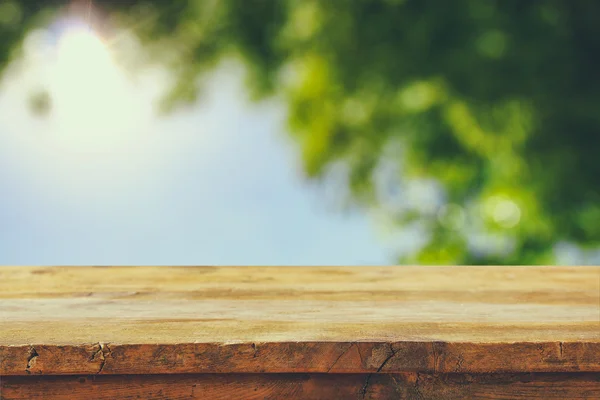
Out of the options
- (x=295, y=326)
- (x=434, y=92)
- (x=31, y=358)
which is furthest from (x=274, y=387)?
(x=434, y=92)

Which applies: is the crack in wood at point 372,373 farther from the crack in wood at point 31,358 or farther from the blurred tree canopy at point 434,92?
the blurred tree canopy at point 434,92

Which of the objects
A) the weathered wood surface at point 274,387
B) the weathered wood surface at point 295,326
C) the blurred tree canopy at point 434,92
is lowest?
the weathered wood surface at point 274,387

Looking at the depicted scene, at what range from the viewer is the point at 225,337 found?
0.65m

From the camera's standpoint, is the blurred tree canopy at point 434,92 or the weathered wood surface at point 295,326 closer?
the weathered wood surface at point 295,326

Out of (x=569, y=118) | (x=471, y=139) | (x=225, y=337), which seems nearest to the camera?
(x=225, y=337)

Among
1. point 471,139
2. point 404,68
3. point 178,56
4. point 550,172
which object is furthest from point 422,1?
point 178,56

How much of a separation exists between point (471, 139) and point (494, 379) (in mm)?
3509

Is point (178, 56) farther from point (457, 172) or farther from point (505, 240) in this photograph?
point (505, 240)

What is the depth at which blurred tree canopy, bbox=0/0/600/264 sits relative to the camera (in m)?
3.65

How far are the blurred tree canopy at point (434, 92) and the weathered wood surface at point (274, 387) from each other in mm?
3217

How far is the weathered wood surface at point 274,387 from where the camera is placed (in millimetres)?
636

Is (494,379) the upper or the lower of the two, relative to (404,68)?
lower

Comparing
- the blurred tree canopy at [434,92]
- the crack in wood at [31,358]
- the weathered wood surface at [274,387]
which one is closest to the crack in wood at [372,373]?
the weathered wood surface at [274,387]

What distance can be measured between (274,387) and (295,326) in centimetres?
9
